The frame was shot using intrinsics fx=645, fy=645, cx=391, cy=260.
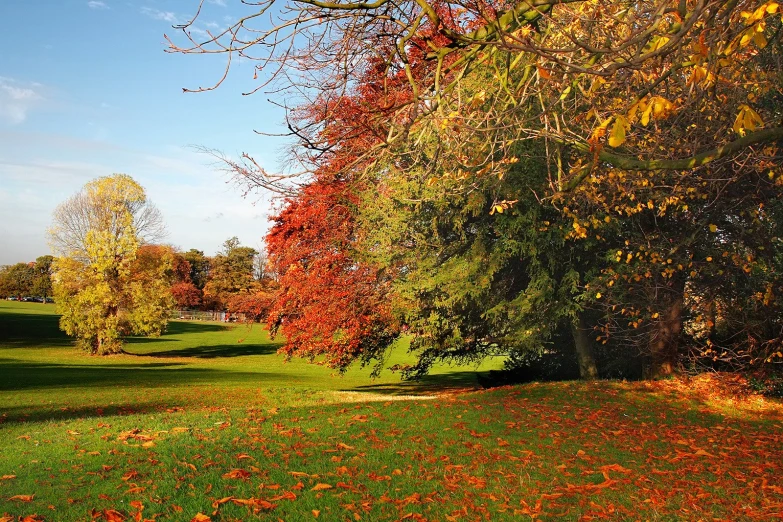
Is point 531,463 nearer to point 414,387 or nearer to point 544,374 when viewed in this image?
point 544,374

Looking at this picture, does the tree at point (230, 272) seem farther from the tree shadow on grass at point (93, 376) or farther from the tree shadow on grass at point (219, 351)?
the tree shadow on grass at point (93, 376)

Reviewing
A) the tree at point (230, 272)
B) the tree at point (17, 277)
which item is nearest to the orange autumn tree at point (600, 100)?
the tree at point (230, 272)

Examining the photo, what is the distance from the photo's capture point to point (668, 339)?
14398 mm

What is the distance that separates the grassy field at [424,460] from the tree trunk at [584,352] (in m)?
1.53

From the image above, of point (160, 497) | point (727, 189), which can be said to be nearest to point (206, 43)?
point (160, 497)

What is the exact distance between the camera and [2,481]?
246 inches

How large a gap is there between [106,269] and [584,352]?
1124 inches

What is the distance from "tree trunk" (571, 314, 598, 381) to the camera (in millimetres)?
15578

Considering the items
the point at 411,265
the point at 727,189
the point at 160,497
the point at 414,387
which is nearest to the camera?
the point at 160,497

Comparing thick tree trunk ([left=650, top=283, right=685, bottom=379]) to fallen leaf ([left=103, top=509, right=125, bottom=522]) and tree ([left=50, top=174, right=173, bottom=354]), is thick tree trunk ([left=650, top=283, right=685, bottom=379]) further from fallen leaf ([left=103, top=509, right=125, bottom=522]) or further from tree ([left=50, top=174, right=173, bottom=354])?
tree ([left=50, top=174, right=173, bottom=354])

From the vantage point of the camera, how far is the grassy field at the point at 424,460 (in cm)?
552

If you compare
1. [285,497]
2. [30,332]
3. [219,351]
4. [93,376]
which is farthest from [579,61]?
[30,332]

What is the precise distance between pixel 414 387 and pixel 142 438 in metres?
16.2

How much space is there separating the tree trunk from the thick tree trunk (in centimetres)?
134
